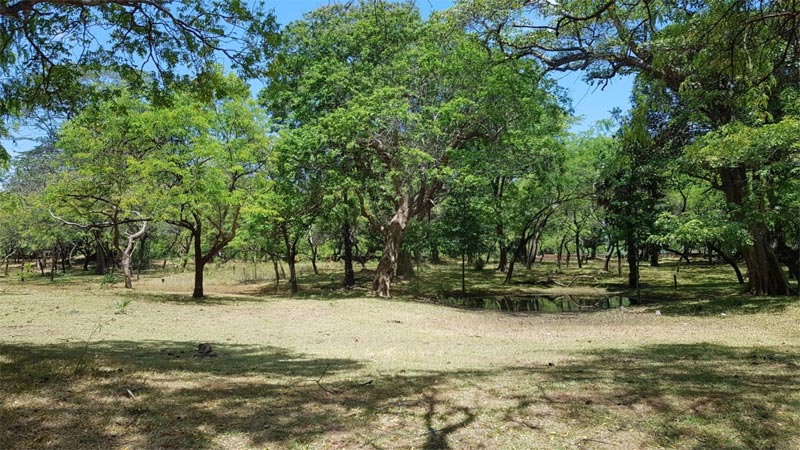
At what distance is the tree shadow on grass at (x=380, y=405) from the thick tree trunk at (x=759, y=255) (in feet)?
36.5

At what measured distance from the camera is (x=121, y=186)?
2011cm

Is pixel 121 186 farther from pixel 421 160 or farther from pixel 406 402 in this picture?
pixel 406 402

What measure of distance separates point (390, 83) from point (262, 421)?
18793 millimetres

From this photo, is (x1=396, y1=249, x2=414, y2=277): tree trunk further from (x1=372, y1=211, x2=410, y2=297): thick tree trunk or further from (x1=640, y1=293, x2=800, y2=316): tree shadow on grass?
(x1=640, y1=293, x2=800, y2=316): tree shadow on grass

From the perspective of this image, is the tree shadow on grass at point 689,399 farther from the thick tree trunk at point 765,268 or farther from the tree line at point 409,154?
the thick tree trunk at point 765,268

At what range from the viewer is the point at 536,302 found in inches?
976

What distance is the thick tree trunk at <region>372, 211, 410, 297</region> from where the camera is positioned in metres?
22.6

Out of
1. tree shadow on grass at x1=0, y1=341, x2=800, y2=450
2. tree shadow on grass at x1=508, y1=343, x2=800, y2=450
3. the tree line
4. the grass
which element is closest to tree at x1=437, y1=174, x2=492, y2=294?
the tree line

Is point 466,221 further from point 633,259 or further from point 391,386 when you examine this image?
point 391,386

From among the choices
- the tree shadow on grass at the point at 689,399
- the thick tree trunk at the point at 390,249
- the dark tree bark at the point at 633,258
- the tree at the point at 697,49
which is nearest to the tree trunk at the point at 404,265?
the thick tree trunk at the point at 390,249

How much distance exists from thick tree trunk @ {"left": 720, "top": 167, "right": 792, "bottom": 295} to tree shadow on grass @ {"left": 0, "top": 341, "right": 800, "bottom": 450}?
11.1m

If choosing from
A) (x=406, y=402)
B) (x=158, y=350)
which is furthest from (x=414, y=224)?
(x=406, y=402)

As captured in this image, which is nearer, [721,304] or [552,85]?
[721,304]

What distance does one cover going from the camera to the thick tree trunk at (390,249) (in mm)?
22578
